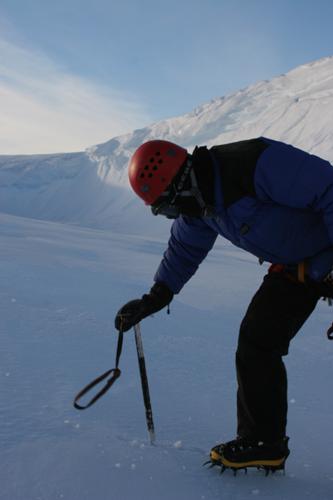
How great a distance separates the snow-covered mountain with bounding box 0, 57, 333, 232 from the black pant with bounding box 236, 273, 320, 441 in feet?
177

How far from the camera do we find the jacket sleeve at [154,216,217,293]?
2.03 meters

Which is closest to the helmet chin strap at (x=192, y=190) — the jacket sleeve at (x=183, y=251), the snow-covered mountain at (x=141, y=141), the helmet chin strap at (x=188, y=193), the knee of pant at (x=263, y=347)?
the helmet chin strap at (x=188, y=193)

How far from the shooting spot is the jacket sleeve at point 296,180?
4.98ft

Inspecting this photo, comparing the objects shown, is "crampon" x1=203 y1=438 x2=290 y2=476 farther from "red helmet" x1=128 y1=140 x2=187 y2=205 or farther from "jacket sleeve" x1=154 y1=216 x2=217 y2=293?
"red helmet" x1=128 y1=140 x2=187 y2=205

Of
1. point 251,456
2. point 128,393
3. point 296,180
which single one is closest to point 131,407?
point 128,393

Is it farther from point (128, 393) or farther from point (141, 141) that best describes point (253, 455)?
point (141, 141)

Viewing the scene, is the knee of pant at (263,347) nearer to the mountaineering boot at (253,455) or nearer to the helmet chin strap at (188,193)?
the mountaineering boot at (253,455)

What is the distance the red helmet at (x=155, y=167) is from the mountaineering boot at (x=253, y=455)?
1019mm

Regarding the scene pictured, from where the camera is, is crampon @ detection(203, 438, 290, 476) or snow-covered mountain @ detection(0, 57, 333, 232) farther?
snow-covered mountain @ detection(0, 57, 333, 232)

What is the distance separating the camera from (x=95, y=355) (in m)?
2.84

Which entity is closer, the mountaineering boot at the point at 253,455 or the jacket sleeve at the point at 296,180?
the jacket sleeve at the point at 296,180

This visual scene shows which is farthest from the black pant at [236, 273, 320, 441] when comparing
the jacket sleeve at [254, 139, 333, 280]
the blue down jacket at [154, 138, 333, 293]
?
the jacket sleeve at [254, 139, 333, 280]

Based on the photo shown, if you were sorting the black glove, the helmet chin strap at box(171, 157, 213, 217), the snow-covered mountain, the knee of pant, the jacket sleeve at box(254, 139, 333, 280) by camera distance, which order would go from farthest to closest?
1. the snow-covered mountain
2. the black glove
3. the knee of pant
4. the helmet chin strap at box(171, 157, 213, 217)
5. the jacket sleeve at box(254, 139, 333, 280)

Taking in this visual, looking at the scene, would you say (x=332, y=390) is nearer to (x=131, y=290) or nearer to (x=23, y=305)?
Answer: (x=23, y=305)
